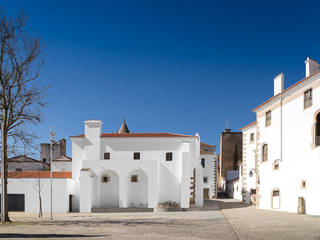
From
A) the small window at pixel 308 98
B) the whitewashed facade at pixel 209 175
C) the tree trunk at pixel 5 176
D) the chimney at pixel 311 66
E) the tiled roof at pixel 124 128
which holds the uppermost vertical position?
the chimney at pixel 311 66

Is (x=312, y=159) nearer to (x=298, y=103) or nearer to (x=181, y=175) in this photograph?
(x=298, y=103)

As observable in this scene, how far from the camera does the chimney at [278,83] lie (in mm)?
29547

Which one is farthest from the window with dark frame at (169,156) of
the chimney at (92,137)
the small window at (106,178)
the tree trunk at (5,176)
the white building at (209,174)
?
the white building at (209,174)

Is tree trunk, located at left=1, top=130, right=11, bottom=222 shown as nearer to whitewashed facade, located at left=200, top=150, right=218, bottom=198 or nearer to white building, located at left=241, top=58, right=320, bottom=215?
white building, located at left=241, top=58, right=320, bottom=215

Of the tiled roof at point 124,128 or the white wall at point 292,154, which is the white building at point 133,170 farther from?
the tiled roof at point 124,128

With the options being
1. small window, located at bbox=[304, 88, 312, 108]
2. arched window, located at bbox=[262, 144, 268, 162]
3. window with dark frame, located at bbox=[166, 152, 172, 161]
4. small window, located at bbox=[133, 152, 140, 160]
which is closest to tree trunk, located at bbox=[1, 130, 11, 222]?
small window, located at bbox=[133, 152, 140, 160]

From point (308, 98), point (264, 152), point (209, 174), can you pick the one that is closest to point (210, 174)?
point (209, 174)

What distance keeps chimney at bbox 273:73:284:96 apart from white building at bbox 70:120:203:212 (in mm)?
10258

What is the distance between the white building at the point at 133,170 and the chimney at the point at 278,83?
1026cm

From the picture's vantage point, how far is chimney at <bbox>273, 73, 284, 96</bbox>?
2955cm


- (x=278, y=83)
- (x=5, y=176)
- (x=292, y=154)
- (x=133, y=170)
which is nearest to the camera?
(x=5, y=176)

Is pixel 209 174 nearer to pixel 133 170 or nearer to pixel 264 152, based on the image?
pixel 133 170

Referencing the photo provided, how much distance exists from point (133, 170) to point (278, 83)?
1609 centimetres

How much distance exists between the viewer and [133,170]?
3472 centimetres
